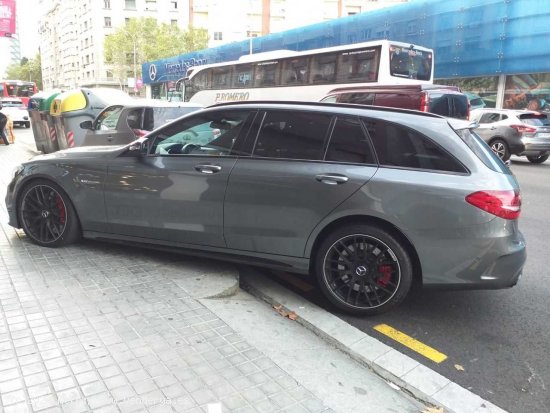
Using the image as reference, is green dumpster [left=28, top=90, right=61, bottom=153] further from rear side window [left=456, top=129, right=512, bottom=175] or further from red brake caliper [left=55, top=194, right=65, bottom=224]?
rear side window [left=456, top=129, right=512, bottom=175]

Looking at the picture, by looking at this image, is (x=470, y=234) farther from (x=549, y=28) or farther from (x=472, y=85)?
(x=472, y=85)

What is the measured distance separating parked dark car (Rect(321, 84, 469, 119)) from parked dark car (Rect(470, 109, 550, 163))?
127 centimetres

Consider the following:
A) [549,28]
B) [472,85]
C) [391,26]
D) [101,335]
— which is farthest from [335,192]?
[391,26]

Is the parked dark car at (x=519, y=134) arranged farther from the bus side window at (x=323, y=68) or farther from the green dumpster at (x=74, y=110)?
the green dumpster at (x=74, y=110)

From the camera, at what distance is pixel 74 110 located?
11758mm

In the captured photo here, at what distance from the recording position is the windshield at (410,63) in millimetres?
15688

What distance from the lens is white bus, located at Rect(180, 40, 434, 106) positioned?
15.6 meters

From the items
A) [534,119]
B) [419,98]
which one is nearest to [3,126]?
[419,98]

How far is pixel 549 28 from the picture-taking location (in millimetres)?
19797

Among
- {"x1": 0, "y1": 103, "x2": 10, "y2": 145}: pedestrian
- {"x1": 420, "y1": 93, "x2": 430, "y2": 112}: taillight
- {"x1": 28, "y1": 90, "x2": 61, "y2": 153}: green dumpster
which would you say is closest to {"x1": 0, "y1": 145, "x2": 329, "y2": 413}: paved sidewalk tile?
{"x1": 28, "y1": 90, "x2": 61, "y2": 153}: green dumpster

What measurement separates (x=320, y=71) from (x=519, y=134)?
6.86 meters

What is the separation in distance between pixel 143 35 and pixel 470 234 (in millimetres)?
70441

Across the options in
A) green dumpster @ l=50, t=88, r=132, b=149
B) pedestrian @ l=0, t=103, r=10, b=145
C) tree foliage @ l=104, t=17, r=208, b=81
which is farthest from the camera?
tree foliage @ l=104, t=17, r=208, b=81

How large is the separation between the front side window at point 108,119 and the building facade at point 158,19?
2975cm
